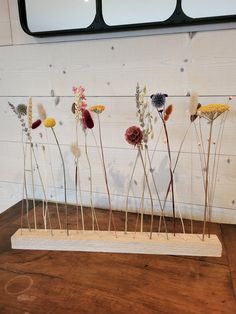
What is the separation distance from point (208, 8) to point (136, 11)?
0.19 m

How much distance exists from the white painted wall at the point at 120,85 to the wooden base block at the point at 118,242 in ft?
0.60

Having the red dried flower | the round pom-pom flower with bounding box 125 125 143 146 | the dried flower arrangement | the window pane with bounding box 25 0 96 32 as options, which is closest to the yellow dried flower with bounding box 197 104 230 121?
the dried flower arrangement

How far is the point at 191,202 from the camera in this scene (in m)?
0.88

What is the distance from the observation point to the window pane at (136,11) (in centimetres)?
78

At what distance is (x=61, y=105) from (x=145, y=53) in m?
0.31

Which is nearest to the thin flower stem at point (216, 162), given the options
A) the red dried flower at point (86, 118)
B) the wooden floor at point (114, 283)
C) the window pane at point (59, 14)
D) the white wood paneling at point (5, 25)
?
the wooden floor at point (114, 283)

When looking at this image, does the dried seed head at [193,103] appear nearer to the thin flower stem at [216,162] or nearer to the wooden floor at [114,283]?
the thin flower stem at [216,162]

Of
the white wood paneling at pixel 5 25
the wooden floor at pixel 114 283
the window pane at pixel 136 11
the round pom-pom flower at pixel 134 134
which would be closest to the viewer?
the wooden floor at pixel 114 283

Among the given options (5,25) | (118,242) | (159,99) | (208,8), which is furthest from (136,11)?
(118,242)

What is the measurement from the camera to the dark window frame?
2.41ft

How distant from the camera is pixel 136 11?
0.80m

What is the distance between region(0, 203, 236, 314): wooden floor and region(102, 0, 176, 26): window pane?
620 millimetres

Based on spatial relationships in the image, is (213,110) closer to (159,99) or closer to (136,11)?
(159,99)

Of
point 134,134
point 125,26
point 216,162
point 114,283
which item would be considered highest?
point 125,26
